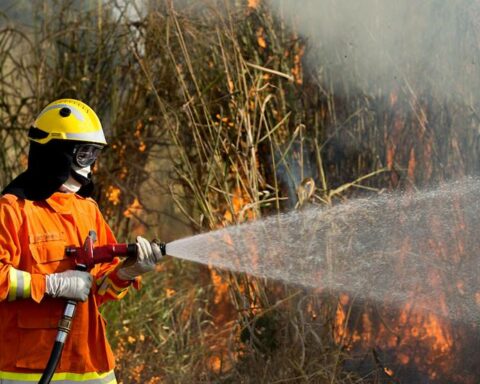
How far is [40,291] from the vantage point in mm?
3766

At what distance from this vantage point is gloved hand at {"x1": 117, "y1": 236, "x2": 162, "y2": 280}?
12.6 ft

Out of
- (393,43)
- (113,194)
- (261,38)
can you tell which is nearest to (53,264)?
(393,43)

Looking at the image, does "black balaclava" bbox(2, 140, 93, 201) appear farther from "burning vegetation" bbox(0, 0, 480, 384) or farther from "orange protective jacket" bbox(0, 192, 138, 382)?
"burning vegetation" bbox(0, 0, 480, 384)

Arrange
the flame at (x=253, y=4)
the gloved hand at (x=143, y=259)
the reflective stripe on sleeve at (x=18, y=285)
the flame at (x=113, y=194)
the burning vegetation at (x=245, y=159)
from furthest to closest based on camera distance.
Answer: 1. the flame at (x=113, y=194)
2. the flame at (x=253, y=4)
3. the burning vegetation at (x=245, y=159)
4. the gloved hand at (x=143, y=259)
5. the reflective stripe on sleeve at (x=18, y=285)

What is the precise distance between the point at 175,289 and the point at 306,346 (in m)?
2.22

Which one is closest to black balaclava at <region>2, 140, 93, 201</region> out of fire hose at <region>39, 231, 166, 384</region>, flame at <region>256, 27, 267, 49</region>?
fire hose at <region>39, 231, 166, 384</region>

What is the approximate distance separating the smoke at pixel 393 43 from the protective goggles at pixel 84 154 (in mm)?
2153

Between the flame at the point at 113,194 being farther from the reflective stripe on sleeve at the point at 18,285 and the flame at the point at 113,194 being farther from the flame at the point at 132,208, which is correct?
the reflective stripe on sleeve at the point at 18,285

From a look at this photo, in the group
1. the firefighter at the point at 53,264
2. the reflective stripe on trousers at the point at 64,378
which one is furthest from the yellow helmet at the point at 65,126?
the reflective stripe on trousers at the point at 64,378

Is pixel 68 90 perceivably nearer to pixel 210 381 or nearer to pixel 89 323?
pixel 210 381

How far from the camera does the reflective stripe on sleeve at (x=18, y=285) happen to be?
372 cm

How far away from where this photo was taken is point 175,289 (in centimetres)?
735

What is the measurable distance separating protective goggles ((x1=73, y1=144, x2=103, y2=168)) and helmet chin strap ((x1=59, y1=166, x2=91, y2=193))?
2cm

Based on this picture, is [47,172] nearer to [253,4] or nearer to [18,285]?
[18,285]
